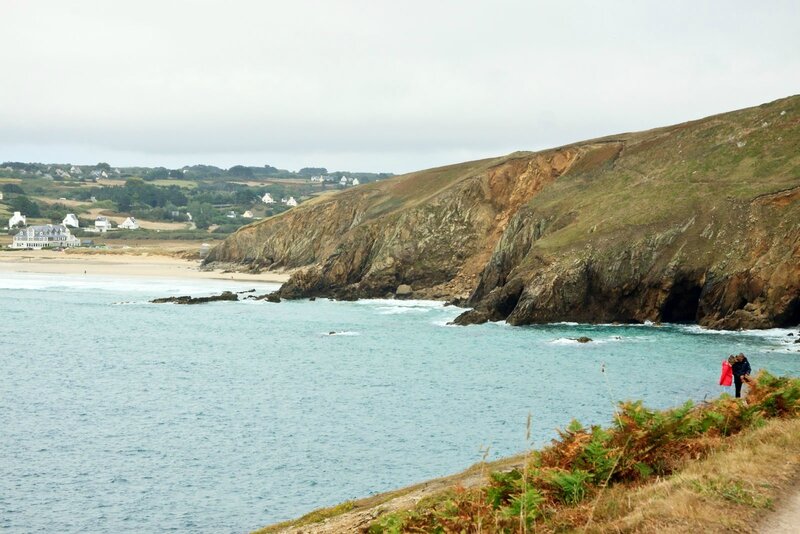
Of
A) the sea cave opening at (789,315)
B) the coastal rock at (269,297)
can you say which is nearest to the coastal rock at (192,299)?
the coastal rock at (269,297)

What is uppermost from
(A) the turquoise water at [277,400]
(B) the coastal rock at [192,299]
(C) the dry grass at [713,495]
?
(C) the dry grass at [713,495]

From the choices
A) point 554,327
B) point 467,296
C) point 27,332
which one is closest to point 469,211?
point 467,296

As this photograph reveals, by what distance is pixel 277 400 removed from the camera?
47250 millimetres

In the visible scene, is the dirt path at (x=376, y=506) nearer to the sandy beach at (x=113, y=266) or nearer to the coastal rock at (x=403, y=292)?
the coastal rock at (x=403, y=292)

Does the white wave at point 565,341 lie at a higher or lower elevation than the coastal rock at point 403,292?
lower

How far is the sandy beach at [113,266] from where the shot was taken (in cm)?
14100

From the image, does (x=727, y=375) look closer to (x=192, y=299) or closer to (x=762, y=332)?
(x=762, y=332)

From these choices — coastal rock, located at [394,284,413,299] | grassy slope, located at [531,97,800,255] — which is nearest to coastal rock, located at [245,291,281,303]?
coastal rock, located at [394,284,413,299]

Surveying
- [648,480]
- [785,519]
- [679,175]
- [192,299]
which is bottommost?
[192,299]

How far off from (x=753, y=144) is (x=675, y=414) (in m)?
85.0

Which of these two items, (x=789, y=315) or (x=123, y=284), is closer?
(x=789, y=315)

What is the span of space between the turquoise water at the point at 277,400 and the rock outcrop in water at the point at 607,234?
490cm

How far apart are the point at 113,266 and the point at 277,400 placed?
388ft

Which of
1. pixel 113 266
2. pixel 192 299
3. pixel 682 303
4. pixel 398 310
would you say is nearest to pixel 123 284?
pixel 192 299
